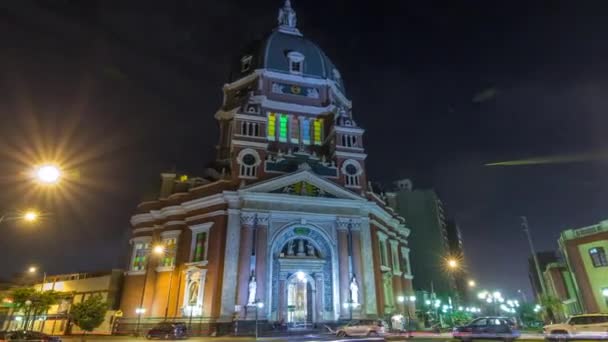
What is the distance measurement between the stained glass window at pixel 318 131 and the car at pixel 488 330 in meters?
27.9

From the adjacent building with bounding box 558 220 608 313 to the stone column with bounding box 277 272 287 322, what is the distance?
28.2 m

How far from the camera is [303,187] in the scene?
113 ft

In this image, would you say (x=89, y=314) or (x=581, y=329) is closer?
(x=581, y=329)

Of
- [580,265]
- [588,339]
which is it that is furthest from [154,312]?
[580,265]

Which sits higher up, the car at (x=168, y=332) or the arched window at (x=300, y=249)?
the arched window at (x=300, y=249)

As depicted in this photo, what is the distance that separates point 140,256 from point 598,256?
1769 inches

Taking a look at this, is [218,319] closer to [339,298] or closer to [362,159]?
[339,298]

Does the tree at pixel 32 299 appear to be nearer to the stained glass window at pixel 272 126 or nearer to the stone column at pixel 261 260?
the stone column at pixel 261 260

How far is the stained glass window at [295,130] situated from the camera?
43.8m

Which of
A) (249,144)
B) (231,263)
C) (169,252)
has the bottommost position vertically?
(231,263)

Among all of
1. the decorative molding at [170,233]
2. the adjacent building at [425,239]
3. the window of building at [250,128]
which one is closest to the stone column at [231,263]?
the decorative molding at [170,233]

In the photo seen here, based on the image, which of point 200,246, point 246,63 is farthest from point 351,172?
point 246,63

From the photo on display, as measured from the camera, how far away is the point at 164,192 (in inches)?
1550

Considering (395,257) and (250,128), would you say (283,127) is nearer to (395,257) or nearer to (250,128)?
(250,128)
